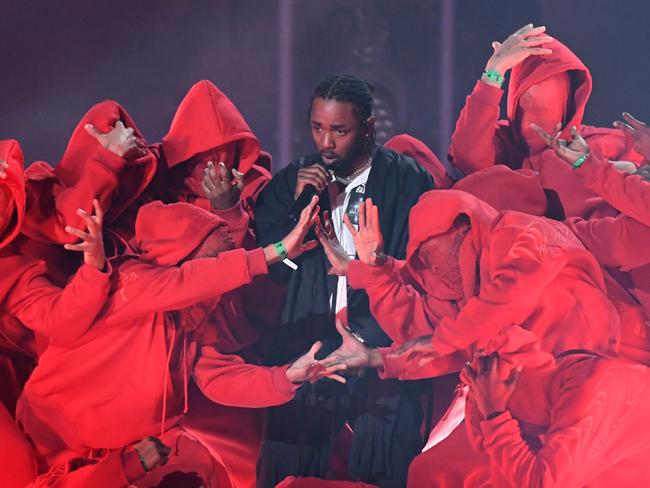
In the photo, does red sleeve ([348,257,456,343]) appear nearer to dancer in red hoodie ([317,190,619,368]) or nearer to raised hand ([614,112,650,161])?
dancer in red hoodie ([317,190,619,368])

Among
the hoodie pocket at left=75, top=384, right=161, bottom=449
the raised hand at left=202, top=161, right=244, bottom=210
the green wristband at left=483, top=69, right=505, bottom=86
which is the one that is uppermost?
the green wristband at left=483, top=69, right=505, bottom=86

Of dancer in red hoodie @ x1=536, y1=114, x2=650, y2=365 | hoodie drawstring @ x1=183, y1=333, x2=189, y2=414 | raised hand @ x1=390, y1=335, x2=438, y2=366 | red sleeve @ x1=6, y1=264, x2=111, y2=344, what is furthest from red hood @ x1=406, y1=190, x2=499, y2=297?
red sleeve @ x1=6, y1=264, x2=111, y2=344

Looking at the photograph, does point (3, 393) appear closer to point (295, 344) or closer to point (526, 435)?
point (295, 344)

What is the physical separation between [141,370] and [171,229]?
1.74 ft

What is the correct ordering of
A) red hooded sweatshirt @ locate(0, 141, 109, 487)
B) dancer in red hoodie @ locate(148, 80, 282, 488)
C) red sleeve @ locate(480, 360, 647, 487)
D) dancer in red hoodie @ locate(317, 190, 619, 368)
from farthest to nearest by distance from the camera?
dancer in red hoodie @ locate(148, 80, 282, 488), red hooded sweatshirt @ locate(0, 141, 109, 487), dancer in red hoodie @ locate(317, 190, 619, 368), red sleeve @ locate(480, 360, 647, 487)

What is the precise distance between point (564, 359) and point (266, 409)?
112 cm

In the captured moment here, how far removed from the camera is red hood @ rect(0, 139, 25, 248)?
3.67 m

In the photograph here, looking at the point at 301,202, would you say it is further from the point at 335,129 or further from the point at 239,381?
the point at 239,381

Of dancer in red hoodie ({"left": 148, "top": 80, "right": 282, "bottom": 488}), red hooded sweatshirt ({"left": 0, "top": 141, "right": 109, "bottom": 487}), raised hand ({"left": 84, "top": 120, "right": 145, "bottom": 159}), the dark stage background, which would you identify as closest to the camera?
red hooded sweatshirt ({"left": 0, "top": 141, "right": 109, "bottom": 487})

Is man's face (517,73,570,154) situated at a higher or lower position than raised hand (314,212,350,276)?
higher

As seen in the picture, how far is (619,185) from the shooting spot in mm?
3588

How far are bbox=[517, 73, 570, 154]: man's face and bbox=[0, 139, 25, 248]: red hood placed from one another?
1.88 meters

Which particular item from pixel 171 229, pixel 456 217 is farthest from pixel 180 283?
pixel 456 217

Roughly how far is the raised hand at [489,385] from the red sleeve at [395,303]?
23 cm
